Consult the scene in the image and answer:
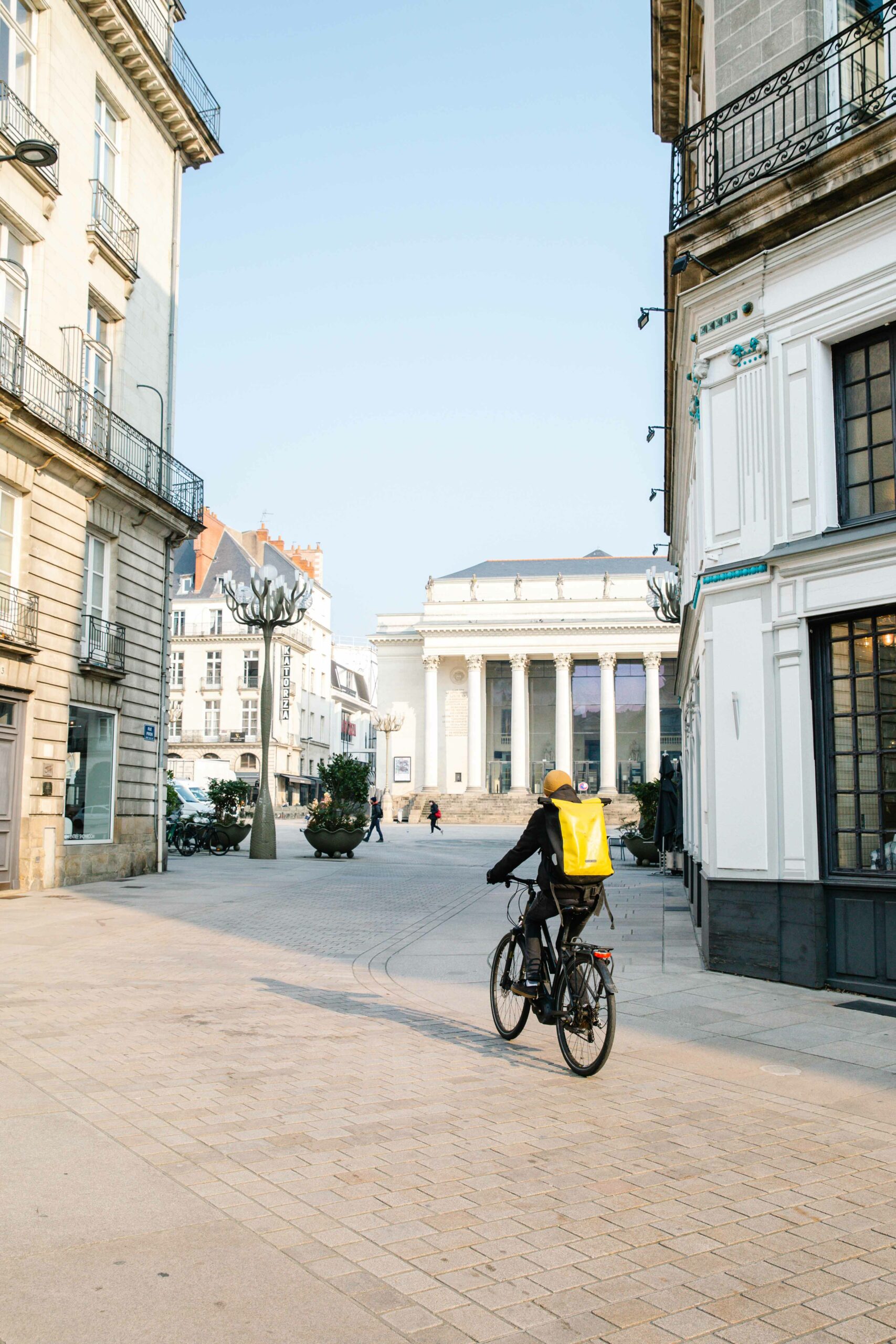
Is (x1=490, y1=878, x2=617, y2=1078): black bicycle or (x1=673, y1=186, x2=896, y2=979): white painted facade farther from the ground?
(x1=673, y1=186, x2=896, y2=979): white painted facade

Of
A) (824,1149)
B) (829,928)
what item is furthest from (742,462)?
(824,1149)

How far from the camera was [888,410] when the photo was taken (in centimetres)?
987

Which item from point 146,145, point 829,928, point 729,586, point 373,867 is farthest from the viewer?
point 373,867

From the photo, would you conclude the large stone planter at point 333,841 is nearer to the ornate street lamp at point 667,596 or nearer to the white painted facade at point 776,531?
the ornate street lamp at point 667,596

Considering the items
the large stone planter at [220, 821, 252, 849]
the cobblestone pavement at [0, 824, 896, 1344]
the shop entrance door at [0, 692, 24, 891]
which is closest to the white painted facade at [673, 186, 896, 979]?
the cobblestone pavement at [0, 824, 896, 1344]

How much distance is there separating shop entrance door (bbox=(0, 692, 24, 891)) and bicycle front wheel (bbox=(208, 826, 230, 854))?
1397cm

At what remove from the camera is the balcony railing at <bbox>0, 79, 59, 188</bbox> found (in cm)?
1738

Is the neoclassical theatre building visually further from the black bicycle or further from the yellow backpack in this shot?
the yellow backpack

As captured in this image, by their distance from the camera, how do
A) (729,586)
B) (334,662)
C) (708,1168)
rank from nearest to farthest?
(708,1168), (729,586), (334,662)

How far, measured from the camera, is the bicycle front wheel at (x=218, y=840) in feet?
104

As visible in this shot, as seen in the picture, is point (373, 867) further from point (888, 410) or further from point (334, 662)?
point (334, 662)

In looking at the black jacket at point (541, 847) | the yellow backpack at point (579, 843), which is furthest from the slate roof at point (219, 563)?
the yellow backpack at point (579, 843)

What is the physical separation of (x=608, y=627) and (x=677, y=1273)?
254ft

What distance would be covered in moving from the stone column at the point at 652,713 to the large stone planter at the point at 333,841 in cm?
5210
